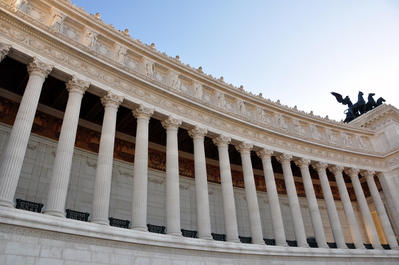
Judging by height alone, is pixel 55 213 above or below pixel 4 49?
below

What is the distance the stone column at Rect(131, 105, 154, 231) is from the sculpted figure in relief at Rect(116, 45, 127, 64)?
3.22 meters

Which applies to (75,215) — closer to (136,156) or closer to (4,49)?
(136,156)

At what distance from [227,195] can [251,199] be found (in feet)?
6.56

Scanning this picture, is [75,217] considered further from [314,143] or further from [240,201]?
[314,143]

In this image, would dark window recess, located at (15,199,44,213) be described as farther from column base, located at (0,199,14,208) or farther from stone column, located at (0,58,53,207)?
column base, located at (0,199,14,208)

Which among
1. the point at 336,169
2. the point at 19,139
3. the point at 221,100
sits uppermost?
the point at 221,100

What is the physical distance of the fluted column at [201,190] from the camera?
18.3 meters

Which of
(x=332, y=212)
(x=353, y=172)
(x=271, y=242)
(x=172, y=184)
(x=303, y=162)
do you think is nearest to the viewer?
(x=172, y=184)

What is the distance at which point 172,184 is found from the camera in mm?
18125

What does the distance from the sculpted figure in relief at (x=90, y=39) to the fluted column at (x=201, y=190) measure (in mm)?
7755

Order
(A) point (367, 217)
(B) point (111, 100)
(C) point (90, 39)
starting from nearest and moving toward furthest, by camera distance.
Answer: (B) point (111, 100) < (C) point (90, 39) < (A) point (367, 217)

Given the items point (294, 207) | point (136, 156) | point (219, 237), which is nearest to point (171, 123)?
point (136, 156)

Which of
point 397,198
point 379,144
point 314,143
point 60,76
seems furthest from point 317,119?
point 60,76

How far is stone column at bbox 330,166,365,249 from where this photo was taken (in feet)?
81.5
